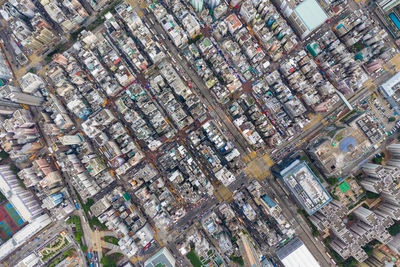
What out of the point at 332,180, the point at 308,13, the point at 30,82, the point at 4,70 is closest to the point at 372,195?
the point at 332,180


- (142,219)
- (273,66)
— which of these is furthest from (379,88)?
(142,219)

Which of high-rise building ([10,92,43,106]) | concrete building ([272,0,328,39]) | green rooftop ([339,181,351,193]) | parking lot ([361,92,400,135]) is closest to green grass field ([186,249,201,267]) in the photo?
green rooftop ([339,181,351,193])

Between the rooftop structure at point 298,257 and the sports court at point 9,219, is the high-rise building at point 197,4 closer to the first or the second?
the rooftop structure at point 298,257

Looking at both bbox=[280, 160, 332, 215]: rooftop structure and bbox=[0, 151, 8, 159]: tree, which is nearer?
bbox=[280, 160, 332, 215]: rooftop structure

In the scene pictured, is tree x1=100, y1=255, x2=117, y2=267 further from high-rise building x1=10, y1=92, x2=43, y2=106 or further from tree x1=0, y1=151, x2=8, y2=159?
high-rise building x1=10, y1=92, x2=43, y2=106

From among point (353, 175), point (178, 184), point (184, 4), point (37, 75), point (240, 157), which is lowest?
point (353, 175)

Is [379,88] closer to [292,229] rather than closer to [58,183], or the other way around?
[292,229]

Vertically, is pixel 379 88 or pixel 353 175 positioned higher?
pixel 379 88
